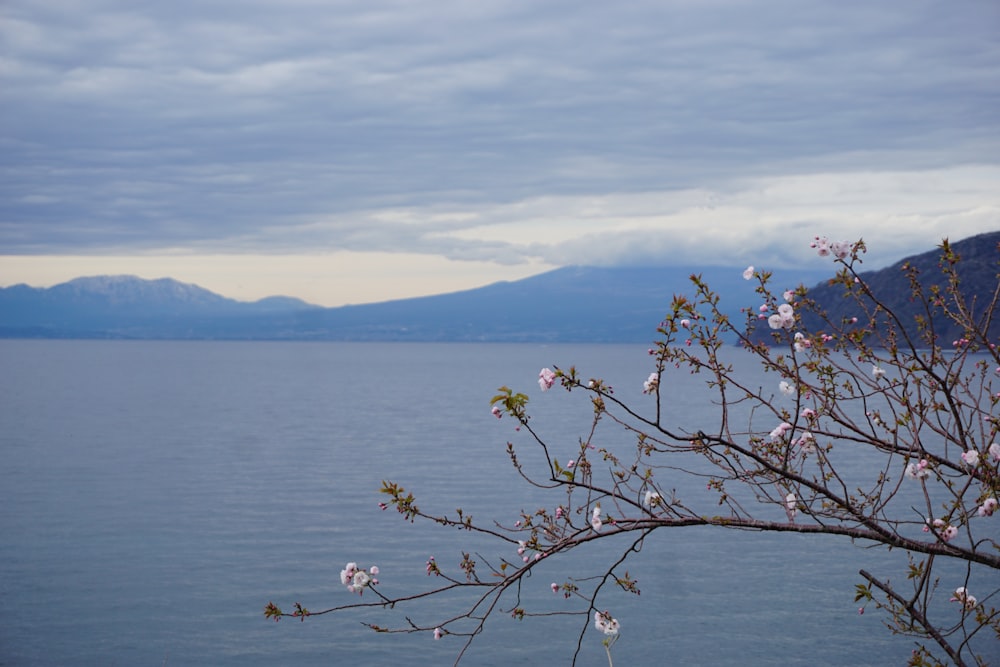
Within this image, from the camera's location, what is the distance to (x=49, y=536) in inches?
1081

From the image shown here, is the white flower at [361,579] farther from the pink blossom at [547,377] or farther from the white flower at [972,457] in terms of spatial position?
the white flower at [972,457]

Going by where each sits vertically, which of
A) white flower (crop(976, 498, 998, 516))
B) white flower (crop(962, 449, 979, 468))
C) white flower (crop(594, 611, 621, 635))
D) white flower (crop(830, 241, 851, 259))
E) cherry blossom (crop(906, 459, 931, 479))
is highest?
white flower (crop(830, 241, 851, 259))

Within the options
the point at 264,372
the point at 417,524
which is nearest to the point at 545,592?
the point at 417,524

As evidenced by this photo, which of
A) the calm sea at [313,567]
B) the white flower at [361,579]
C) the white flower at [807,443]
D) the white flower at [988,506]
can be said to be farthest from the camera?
the calm sea at [313,567]

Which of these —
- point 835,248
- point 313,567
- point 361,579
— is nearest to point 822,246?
point 835,248

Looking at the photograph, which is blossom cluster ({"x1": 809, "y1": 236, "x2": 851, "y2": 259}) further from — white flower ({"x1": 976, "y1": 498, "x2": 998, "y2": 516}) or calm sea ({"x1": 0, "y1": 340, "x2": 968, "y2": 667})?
calm sea ({"x1": 0, "y1": 340, "x2": 968, "y2": 667})

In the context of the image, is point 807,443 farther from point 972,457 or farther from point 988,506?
point 988,506

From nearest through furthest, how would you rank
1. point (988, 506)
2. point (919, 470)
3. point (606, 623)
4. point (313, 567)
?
1. point (988, 506)
2. point (919, 470)
3. point (606, 623)
4. point (313, 567)

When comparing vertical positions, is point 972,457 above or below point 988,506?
above

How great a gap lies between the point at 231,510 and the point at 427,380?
92.0 meters

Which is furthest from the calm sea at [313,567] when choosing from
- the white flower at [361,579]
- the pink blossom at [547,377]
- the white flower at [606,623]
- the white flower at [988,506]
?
the white flower at [988,506]

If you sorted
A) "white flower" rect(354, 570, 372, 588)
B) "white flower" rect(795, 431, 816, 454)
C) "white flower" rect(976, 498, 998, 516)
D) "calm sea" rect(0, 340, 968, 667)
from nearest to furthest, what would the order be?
1. "white flower" rect(976, 498, 998, 516)
2. "white flower" rect(354, 570, 372, 588)
3. "white flower" rect(795, 431, 816, 454)
4. "calm sea" rect(0, 340, 968, 667)

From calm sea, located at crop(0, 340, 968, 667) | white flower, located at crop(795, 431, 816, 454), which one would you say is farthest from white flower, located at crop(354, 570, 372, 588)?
calm sea, located at crop(0, 340, 968, 667)

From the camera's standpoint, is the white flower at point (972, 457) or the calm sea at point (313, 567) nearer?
the white flower at point (972, 457)
